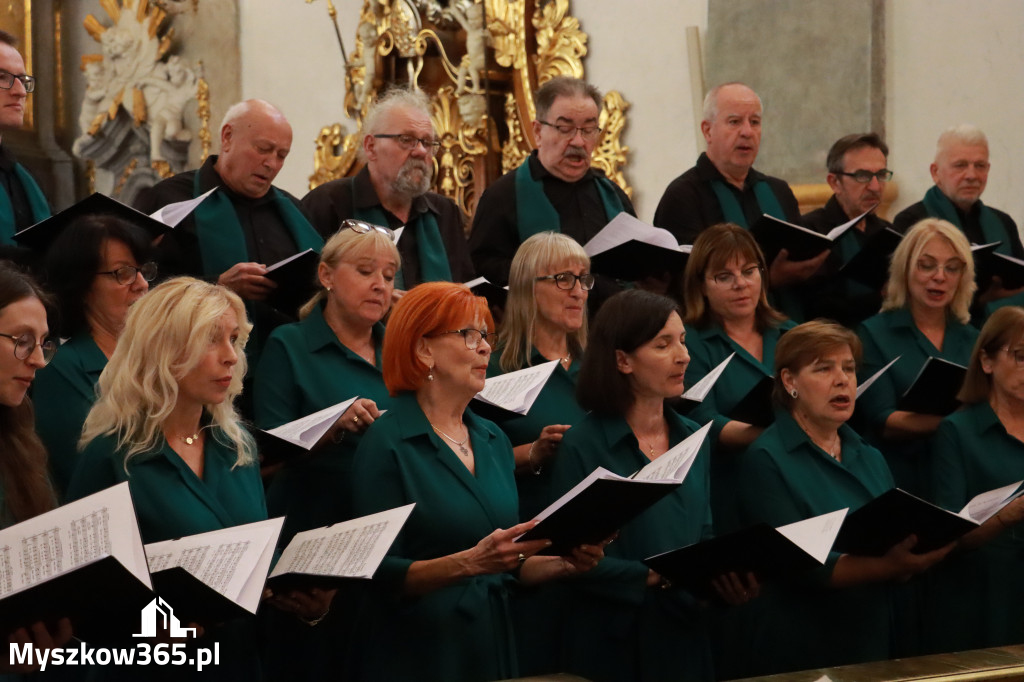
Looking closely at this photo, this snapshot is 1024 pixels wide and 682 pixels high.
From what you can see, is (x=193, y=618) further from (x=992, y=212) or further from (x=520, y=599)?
(x=992, y=212)

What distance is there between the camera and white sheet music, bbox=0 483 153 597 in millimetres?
2617

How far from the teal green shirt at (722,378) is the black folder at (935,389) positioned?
1.56ft

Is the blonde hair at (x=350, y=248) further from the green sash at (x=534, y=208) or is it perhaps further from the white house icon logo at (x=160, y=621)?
the white house icon logo at (x=160, y=621)

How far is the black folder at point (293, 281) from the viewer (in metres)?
4.21

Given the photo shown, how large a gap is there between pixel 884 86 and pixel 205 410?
17.1 feet

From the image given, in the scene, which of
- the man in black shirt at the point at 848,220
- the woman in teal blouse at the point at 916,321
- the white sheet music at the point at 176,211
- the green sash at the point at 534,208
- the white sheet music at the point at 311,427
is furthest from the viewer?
the man in black shirt at the point at 848,220

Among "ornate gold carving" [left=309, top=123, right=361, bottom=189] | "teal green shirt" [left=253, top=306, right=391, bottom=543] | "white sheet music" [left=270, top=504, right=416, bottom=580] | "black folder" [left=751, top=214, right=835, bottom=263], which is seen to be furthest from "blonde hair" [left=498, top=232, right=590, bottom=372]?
"ornate gold carving" [left=309, top=123, right=361, bottom=189]

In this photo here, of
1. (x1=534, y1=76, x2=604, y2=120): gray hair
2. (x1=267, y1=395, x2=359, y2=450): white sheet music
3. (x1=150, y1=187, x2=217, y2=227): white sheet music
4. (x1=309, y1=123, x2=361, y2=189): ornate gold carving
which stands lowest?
(x1=267, y1=395, x2=359, y2=450): white sheet music

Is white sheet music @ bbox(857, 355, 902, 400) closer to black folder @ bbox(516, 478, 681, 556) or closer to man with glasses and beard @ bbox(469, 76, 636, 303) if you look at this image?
man with glasses and beard @ bbox(469, 76, 636, 303)

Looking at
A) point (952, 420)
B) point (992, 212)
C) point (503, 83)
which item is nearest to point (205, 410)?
point (952, 420)

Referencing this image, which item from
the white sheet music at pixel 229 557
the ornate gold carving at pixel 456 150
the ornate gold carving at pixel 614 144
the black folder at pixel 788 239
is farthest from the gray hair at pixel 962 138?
the ornate gold carving at pixel 456 150

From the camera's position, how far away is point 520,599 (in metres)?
3.92

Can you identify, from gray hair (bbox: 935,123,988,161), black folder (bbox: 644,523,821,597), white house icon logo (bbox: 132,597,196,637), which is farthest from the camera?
gray hair (bbox: 935,123,988,161)

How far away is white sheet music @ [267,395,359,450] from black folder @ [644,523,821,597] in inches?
34.6
